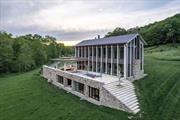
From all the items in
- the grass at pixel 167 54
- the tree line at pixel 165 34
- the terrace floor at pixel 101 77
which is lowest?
the terrace floor at pixel 101 77

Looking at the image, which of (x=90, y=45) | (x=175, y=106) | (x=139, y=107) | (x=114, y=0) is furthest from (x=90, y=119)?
(x=114, y=0)

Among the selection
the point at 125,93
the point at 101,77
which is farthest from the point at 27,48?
the point at 125,93

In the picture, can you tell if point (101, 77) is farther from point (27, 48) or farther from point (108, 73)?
point (27, 48)

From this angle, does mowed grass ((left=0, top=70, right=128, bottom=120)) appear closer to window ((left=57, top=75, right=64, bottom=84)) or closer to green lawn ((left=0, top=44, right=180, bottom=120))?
green lawn ((left=0, top=44, right=180, bottom=120))

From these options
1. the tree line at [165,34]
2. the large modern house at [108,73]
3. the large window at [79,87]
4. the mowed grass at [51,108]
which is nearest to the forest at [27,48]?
the tree line at [165,34]

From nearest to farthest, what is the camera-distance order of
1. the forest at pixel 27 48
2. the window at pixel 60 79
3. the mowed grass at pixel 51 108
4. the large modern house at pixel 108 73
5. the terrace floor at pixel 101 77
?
the mowed grass at pixel 51 108
the large modern house at pixel 108 73
the terrace floor at pixel 101 77
the window at pixel 60 79
the forest at pixel 27 48

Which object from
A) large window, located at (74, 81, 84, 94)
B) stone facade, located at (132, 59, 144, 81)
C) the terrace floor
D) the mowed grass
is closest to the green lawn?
the mowed grass

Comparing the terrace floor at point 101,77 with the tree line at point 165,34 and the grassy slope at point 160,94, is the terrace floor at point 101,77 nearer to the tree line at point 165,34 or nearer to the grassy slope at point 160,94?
the grassy slope at point 160,94

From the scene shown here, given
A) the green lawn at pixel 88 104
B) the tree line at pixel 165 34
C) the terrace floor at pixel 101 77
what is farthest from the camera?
the tree line at pixel 165 34
